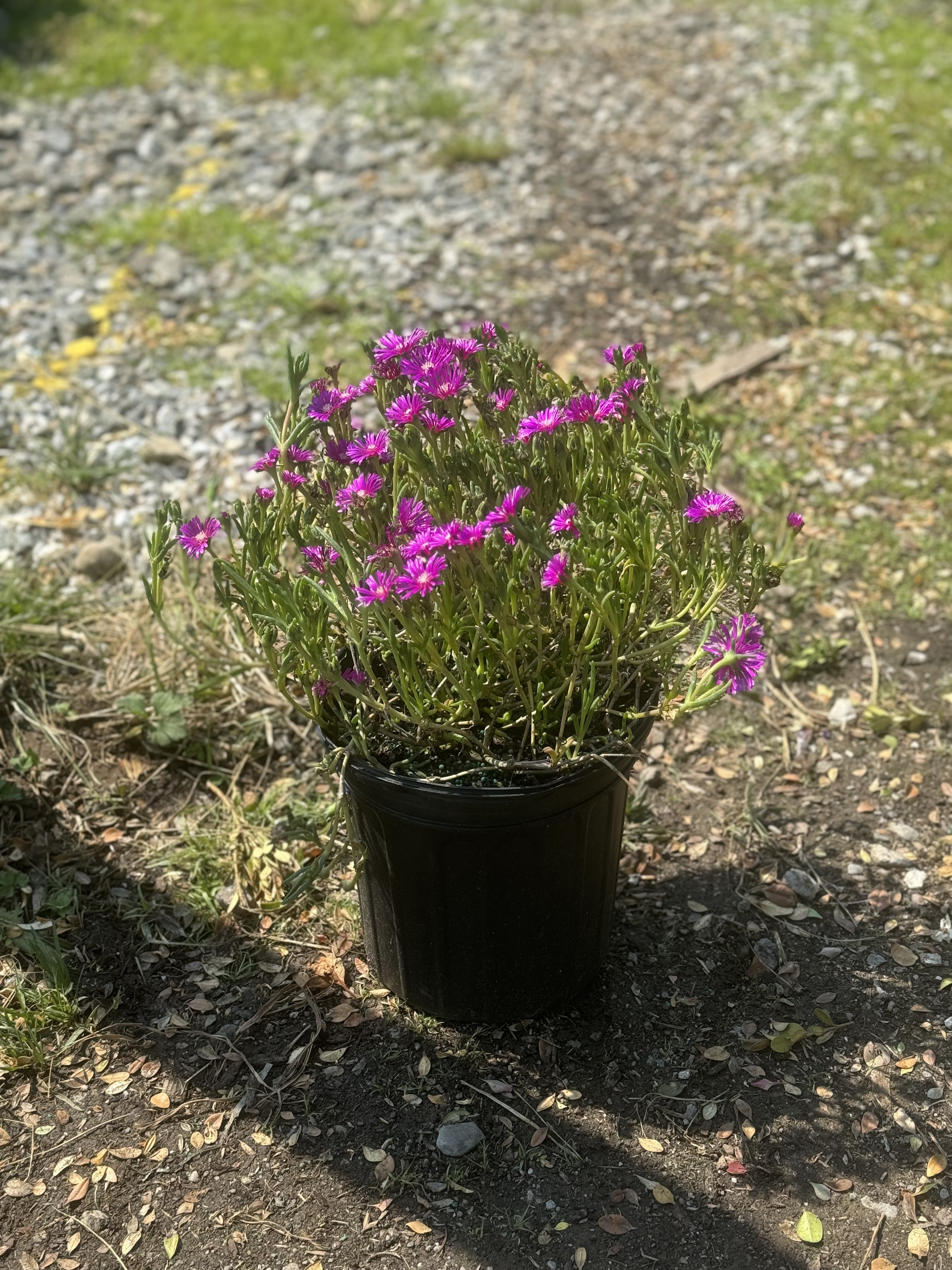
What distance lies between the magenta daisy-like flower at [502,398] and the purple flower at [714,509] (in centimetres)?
37

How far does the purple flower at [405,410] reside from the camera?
A: 74.0 inches

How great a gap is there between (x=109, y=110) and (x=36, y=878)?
16.3 feet

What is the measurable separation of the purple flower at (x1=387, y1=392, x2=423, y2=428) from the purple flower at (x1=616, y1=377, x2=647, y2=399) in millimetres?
367

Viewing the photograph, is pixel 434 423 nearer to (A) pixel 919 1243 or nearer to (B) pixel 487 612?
(B) pixel 487 612

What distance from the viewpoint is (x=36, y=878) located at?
107 inches

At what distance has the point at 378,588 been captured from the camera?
1.78m

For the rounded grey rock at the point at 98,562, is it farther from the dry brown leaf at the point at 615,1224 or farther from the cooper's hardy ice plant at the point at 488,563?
the dry brown leaf at the point at 615,1224

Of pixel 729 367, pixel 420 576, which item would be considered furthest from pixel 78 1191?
pixel 729 367

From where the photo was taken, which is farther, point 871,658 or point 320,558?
point 871,658

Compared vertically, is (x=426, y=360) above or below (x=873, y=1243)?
above

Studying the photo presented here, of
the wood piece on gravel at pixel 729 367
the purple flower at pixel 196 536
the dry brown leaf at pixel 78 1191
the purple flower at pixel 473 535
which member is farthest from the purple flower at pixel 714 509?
the wood piece on gravel at pixel 729 367

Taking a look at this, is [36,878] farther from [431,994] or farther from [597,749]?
[597,749]

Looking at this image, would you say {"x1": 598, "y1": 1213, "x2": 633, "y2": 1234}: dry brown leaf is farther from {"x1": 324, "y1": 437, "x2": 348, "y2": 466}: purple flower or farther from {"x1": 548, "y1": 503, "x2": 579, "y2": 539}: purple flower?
{"x1": 324, "y1": 437, "x2": 348, "y2": 466}: purple flower

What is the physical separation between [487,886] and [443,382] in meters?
0.91
